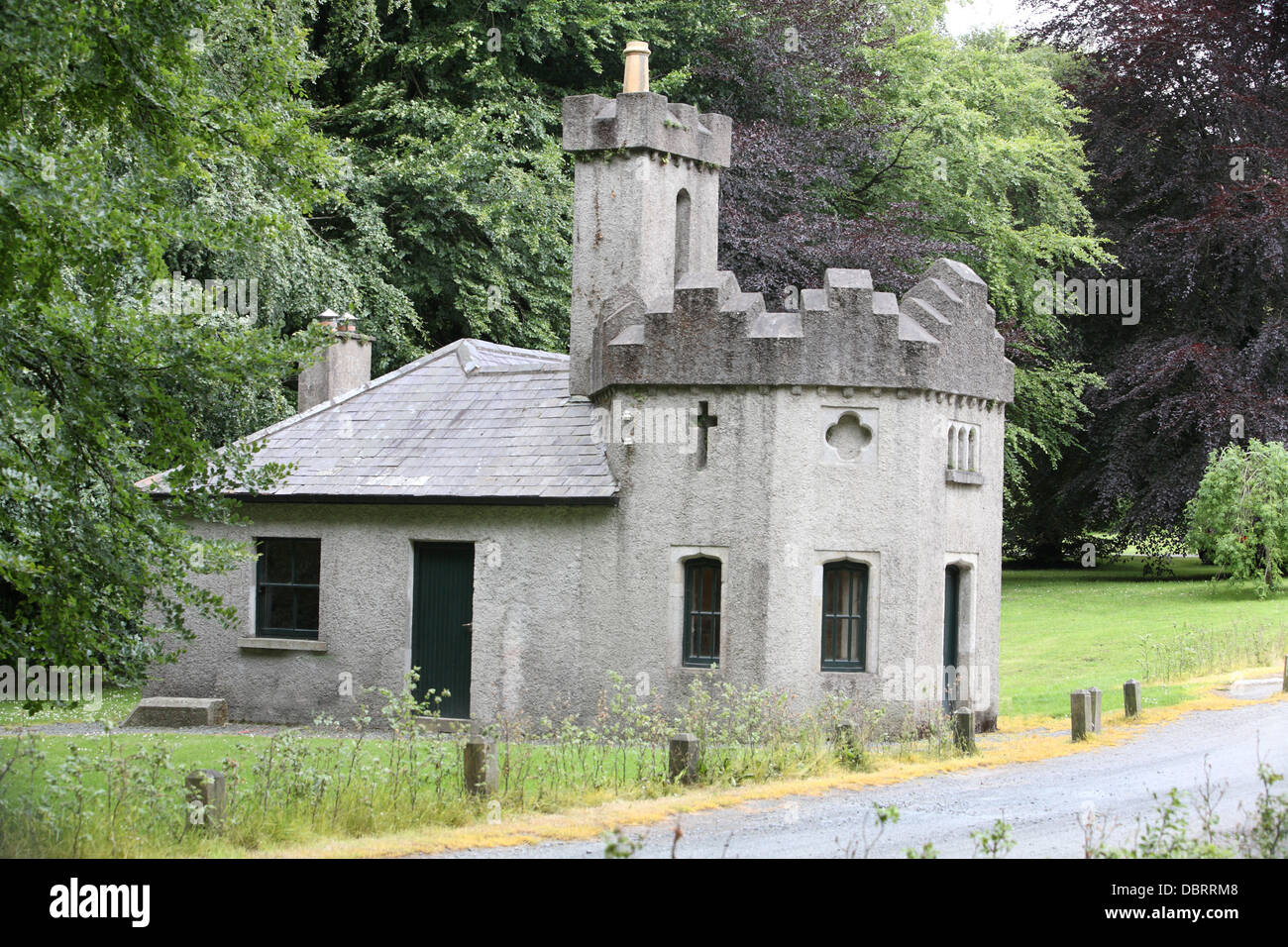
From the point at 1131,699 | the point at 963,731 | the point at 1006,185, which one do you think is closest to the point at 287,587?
the point at 963,731

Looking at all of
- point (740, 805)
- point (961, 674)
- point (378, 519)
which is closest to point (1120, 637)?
point (961, 674)

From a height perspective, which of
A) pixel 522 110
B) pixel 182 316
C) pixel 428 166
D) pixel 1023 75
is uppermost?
pixel 1023 75

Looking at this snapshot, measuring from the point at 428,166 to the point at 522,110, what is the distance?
332 centimetres

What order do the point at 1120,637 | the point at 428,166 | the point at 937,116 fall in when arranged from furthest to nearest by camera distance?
the point at 937,116 < the point at 428,166 < the point at 1120,637

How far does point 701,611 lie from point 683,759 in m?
4.65

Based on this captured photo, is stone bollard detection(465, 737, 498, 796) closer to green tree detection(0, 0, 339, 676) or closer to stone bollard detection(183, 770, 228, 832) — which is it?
stone bollard detection(183, 770, 228, 832)

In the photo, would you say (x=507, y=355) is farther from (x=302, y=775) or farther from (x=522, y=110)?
(x=302, y=775)

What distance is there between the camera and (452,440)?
19.3 m

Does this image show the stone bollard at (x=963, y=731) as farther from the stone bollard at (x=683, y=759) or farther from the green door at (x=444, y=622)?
the green door at (x=444, y=622)

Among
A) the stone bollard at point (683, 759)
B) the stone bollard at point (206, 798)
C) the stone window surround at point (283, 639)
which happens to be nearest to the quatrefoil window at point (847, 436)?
the stone bollard at point (683, 759)

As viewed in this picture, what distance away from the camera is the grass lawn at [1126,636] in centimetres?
2039

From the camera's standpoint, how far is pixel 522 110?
2939 centimetres

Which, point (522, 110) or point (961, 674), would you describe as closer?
point (961, 674)

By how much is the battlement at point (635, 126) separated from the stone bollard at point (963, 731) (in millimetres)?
8241
